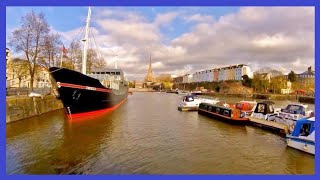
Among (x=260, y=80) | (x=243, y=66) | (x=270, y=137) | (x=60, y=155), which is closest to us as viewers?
(x=60, y=155)

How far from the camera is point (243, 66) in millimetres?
140375

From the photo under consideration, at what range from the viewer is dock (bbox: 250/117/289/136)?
1824cm

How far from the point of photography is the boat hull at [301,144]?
12940mm

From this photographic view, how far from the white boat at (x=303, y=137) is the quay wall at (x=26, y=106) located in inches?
782

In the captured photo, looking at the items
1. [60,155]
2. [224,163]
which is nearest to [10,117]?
[60,155]

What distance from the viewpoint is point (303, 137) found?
1354 centimetres

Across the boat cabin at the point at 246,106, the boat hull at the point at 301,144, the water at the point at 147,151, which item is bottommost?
the water at the point at 147,151

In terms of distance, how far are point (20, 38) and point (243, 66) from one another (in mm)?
125649

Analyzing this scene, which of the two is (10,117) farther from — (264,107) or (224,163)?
(264,107)

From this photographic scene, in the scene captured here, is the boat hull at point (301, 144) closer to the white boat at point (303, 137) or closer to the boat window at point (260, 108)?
the white boat at point (303, 137)

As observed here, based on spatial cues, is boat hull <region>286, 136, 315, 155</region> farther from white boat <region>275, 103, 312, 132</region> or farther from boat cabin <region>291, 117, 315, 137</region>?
white boat <region>275, 103, 312, 132</region>

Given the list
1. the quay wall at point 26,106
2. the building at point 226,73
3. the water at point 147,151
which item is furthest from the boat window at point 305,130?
the building at point 226,73

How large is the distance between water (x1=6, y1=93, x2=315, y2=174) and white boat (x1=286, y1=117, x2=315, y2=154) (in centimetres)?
36

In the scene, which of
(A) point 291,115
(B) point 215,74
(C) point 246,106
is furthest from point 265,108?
(B) point 215,74
